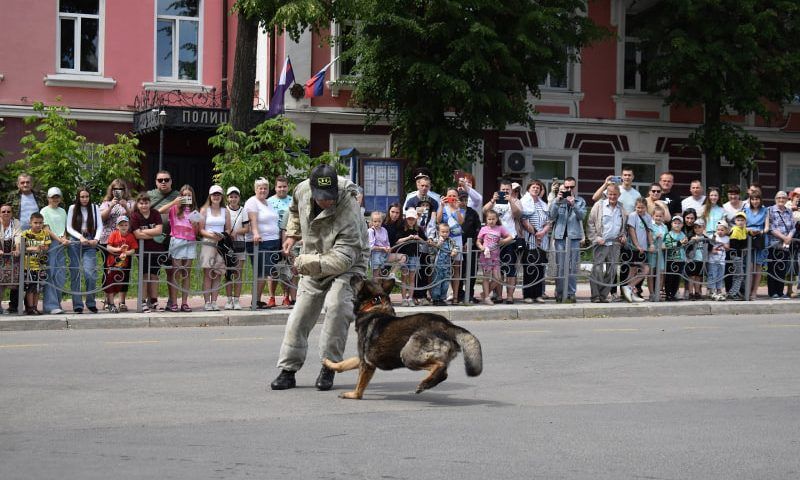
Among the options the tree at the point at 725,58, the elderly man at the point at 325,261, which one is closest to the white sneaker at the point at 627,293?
the elderly man at the point at 325,261

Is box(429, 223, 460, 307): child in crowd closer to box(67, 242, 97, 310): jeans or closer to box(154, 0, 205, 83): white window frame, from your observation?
box(67, 242, 97, 310): jeans

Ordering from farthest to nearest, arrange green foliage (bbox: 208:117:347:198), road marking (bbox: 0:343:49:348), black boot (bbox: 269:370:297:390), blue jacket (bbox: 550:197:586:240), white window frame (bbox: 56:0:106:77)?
1. white window frame (bbox: 56:0:106:77)
2. green foliage (bbox: 208:117:347:198)
3. blue jacket (bbox: 550:197:586:240)
4. road marking (bbox: 0:343:49:348)
5. black boot (bbox: 269:370:297:390)

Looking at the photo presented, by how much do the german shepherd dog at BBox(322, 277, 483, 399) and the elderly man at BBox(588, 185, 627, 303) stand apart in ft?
33.5

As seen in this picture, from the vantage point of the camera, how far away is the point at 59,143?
79.6 ft

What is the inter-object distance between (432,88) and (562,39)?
3530 mm

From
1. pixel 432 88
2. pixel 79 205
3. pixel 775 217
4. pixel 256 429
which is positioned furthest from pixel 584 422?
pixel 432 88

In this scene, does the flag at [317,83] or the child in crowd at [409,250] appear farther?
the flag at [317,83]

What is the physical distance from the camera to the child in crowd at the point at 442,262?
720 inches

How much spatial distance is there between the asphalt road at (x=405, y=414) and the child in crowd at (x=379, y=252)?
4.41 metres

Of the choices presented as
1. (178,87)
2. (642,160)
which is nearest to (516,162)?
(642,160)

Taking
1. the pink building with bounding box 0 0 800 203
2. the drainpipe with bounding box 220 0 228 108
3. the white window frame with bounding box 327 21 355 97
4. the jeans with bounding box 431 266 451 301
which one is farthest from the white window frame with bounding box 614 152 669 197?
the jeans with bounding box 431 266 451 301

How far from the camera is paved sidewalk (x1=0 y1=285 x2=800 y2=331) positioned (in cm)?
1551

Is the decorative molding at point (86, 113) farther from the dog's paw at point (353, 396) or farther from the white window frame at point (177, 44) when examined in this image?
the dog's paw at point (353, 396)

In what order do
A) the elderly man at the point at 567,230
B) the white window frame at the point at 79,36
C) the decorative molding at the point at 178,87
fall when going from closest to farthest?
the elderly man at the point at 567,230, the white window frame at the point at 79,36, the decorative molding at the point at 178,87
